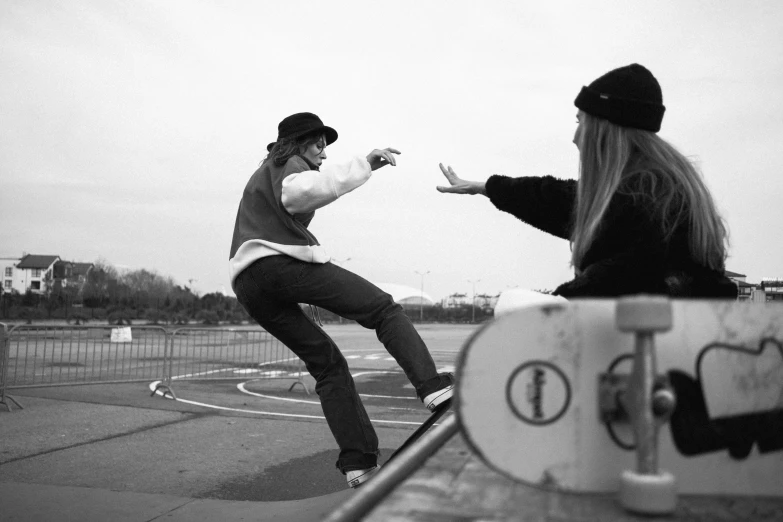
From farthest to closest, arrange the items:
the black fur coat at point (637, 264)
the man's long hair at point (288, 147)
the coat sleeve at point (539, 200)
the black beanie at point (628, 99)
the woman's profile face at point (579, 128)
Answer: the man's long hair at point (288, 147) < the coat sleeve at point (539, 200) < the woman's profile face at point (579, 128) < the black beanie at point (628, 99) < the black fur coat at point (637, 264)

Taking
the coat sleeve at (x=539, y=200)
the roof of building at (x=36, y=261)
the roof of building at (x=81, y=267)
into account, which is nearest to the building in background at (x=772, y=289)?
the coat sleeve at (x=539, y=200)

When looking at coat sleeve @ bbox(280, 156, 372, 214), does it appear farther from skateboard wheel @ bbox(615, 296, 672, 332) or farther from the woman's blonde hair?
skateboard wheel @ bbox(615, 296, 672, 332)

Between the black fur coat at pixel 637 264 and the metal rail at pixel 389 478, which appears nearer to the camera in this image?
the metal rail at pixel 389 478

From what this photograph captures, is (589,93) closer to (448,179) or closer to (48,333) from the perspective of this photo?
(448,179)

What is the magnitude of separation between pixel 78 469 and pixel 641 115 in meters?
4.04

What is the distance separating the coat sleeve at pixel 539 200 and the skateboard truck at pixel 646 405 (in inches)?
59.2

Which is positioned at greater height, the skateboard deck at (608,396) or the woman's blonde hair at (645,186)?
the woman's blonde hair at (645,186)

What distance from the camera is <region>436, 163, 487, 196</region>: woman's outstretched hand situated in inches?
109

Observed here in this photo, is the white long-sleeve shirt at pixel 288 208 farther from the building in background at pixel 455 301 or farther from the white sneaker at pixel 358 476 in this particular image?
the building in background at pixel 455 301

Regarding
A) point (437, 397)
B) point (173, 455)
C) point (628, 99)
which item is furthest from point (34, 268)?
point (628, 99)

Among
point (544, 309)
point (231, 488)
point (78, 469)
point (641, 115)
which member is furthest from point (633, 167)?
point (78, 469)

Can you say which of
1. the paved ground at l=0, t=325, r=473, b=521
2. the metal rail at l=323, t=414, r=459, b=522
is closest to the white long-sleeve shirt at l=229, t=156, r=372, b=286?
the paved ground at l=0, t=325, r=473, b=521

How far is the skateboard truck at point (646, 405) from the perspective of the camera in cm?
92

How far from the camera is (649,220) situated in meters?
1.73
